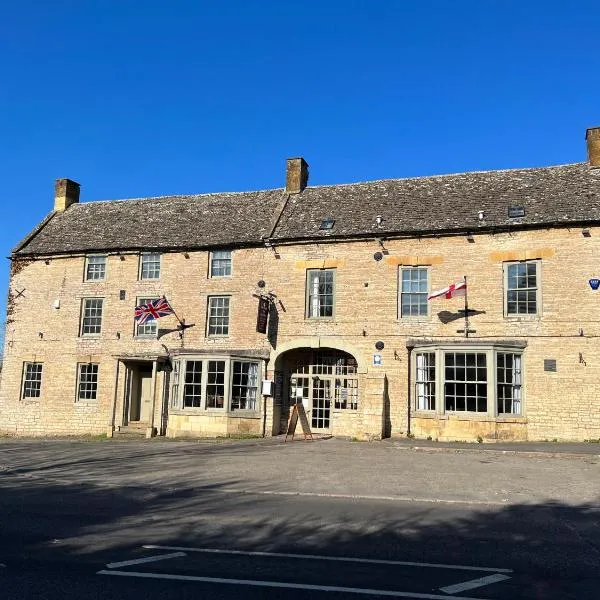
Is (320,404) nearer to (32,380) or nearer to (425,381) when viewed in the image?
(425,381)

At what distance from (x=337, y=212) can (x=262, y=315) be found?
5236mm

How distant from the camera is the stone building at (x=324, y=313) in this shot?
Result: 1972 cm

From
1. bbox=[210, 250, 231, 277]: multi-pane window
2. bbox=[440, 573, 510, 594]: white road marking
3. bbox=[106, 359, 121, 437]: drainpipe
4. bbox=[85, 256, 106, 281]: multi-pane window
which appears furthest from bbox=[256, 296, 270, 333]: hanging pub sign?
bbox=[440, 573, 510, 594]: white road marking

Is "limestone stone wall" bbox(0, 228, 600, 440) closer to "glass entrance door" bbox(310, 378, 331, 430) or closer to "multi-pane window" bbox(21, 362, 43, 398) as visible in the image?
"multi-pane window" bbox(21, 362, 43, 398)

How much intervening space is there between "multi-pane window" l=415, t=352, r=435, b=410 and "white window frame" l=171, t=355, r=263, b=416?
5.80 m

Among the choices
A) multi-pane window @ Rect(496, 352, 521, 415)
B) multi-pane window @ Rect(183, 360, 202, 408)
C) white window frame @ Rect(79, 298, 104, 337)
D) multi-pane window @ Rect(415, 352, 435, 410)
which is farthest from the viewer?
white window frame @ Rect(79, 298, 104, 337)

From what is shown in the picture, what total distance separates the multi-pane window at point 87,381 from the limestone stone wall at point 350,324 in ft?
0.95

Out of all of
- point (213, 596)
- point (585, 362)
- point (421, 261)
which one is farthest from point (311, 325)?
point (213, 596)

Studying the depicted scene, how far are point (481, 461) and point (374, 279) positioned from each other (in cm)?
812

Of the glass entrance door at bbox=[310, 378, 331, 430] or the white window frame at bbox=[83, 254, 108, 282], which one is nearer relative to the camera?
the glass entrance door at bbox=[310, 378, 331, 430]

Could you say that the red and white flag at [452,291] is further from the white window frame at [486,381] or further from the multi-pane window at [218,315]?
the multi-pane window at [218,315]

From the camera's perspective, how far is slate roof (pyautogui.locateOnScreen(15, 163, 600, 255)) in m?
21.1

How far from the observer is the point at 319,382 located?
75.2ft

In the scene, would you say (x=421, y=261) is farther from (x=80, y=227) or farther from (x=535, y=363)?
(x=80, y=227)
